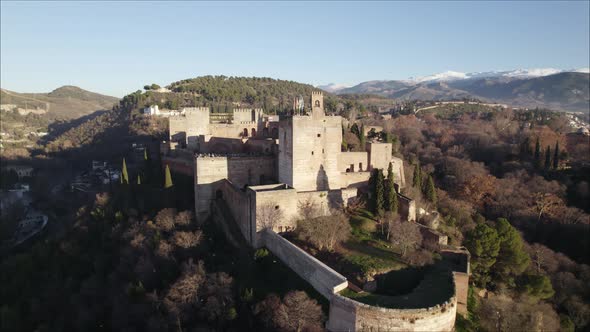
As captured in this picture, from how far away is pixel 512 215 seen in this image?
35.2 metres

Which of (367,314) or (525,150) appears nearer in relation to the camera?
(367,314)

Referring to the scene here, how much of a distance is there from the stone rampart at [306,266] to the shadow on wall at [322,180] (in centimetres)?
585


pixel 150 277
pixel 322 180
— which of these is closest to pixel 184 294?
pixel 150 277

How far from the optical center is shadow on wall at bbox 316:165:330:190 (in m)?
27.1

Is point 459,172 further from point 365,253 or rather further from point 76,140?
point 76,140

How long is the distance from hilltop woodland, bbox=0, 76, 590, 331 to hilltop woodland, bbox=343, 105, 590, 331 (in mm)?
102

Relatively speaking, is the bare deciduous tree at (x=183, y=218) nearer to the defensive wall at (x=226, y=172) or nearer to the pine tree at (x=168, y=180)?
the defensive wall at (x=226, y=172)

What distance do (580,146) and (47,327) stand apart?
64.7 meters

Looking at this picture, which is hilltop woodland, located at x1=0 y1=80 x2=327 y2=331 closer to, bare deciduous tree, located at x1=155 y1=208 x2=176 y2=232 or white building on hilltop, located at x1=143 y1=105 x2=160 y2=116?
bare deciduous tree, located at x1=155 y1=208 x2=176 y2=232

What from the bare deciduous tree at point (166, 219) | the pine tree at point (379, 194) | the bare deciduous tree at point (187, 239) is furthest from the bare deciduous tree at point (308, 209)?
the bare deciduous tree at point (166, 219)

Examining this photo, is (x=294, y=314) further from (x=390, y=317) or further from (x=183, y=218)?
(x=183, y=218)

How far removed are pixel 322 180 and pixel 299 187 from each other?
1.89 metres

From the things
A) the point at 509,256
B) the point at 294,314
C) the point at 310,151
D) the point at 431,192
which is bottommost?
the point at 294,314

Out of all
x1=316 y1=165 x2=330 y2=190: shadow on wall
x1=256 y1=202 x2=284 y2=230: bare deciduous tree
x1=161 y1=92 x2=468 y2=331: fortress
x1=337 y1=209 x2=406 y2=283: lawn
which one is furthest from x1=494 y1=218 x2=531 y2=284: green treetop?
x1=256 y1=202 x2=284 y2=230: bare deciduous tree
